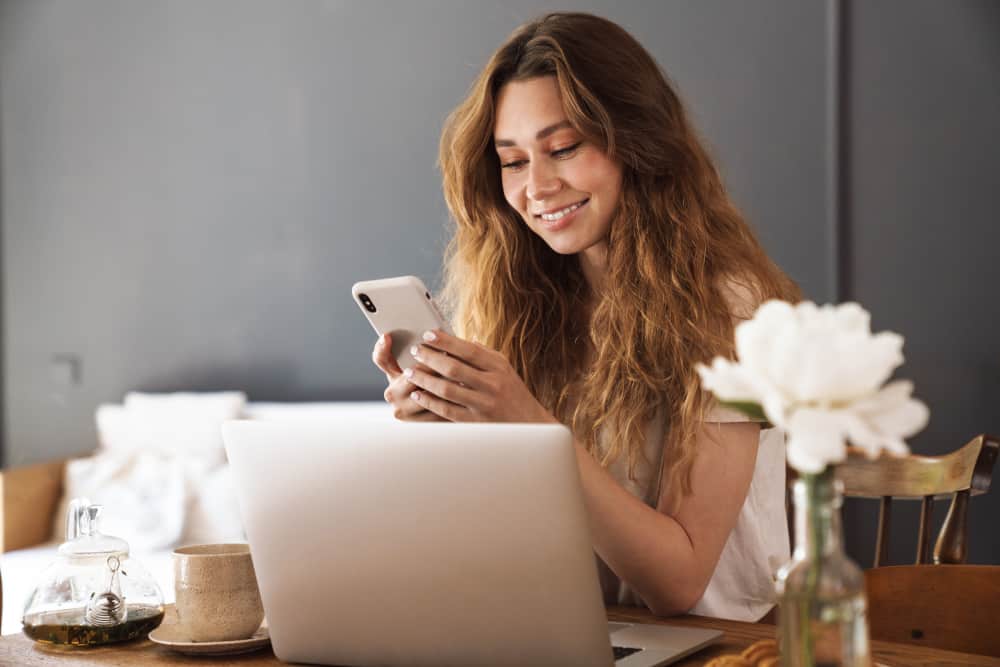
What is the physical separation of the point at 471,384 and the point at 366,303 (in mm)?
183

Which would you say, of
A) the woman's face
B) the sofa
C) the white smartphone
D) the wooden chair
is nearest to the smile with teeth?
the woman's face

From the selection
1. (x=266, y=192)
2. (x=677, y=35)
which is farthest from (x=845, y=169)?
(x=266, y=192)

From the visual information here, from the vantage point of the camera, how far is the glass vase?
0.67m

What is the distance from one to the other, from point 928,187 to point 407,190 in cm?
171

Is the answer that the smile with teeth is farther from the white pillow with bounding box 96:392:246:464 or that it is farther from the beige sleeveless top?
the white pillow with bounding box 96:392:246:464

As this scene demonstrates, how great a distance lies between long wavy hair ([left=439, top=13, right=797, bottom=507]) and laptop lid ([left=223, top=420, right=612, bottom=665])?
52cm

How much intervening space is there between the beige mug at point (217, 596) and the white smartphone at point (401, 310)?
33 centimetres

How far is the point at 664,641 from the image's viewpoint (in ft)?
3.69

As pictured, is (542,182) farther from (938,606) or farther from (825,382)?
(825,382)

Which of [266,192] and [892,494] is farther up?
[266,192]

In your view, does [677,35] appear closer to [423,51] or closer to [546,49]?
[423,51]

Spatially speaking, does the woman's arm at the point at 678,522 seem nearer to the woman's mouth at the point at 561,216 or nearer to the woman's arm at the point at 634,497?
the woman's arm at the point at 634,497

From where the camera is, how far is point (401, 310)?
131 cm

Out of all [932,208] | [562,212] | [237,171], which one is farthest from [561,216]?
[237,171]
